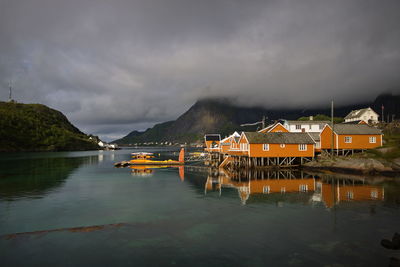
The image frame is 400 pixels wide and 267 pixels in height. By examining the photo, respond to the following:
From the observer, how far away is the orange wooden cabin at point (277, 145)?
5259 cm

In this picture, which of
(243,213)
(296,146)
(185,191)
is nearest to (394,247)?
(243,213)

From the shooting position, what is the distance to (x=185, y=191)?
33.1 metres

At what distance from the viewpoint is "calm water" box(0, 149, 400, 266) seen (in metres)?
13.3

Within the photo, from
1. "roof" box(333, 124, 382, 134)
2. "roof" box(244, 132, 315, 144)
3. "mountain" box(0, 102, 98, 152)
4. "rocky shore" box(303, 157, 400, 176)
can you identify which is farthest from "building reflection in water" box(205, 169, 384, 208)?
"mountain" box(0, 102, 98, 152)

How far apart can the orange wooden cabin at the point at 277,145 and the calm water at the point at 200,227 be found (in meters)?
20.5

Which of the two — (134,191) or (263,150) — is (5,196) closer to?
(134,191)

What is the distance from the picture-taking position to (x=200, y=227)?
18.2 meters

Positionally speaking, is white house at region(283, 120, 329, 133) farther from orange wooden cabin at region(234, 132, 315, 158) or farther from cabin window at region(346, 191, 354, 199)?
cabin window at region(346, 191, 354, 199)

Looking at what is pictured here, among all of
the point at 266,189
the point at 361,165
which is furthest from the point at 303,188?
the point at 361,165

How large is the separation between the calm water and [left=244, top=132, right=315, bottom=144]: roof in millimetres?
20888

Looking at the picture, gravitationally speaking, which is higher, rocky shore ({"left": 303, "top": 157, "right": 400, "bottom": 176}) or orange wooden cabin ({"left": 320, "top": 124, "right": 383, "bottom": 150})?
orange wooden cabin ({"left": 320, "top": 124, "right": 383, "bottom": 150})

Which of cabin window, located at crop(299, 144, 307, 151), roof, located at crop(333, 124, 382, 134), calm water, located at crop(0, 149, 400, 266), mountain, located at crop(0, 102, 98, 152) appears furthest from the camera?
mountain, located at crop(0, 102, 98, 152)

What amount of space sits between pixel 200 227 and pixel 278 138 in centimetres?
3970

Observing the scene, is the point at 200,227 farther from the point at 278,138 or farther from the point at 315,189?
the point at 278,138
